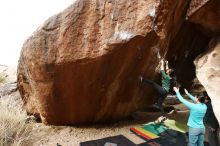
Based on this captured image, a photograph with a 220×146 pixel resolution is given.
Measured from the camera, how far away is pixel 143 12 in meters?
5.23

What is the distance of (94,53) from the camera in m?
5.45

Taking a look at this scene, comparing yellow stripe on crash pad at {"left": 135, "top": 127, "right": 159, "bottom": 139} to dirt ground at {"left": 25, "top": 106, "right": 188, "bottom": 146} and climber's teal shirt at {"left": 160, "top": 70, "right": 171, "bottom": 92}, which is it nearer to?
dirt ground at {"left": 25, "top": 106, "right": 188, "bottom": 146}

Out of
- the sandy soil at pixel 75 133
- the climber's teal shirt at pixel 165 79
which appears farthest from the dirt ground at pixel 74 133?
the climber's teal shirt at pixel 165 79

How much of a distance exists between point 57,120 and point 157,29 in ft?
9.38

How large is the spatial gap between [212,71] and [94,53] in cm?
214

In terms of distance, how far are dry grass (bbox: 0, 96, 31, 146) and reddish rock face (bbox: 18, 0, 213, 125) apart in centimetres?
48

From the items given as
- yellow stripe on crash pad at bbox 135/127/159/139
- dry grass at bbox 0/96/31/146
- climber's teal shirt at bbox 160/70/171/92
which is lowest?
yellow stripe on crash pad at bbox 135/127/159/139

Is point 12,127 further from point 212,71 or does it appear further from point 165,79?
point 212,71

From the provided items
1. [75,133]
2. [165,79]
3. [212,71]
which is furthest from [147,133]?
[212,71]

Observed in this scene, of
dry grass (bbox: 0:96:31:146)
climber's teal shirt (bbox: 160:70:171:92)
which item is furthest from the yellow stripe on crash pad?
dry grass (bbox: 0:96:31:146)

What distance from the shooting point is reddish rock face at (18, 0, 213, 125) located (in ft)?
17.5

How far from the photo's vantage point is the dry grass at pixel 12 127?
5.36 metres

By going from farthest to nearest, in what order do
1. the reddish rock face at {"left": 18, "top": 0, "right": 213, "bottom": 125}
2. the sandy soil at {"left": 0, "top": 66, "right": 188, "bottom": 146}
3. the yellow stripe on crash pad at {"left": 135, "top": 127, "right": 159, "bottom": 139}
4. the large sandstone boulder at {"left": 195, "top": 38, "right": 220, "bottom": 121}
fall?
1. the yellow stripe on crash pad at {"left": 135, "top": 127, "right": 159, "bottom": 139}
2. the sandy soil at {"left": 0, "top": 66, "right": 188, "bottom": 146}
3. the reddish rock face at {"left": 18, "top": 0, "right": 213, "bottom": 125}
4. the large sandstone boulder at {"left": 195, "top": 38, "right": 220, "bottom": 121}

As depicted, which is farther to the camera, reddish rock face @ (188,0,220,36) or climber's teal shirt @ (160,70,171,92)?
climber's teal shirt @ (160,70,171,92)
